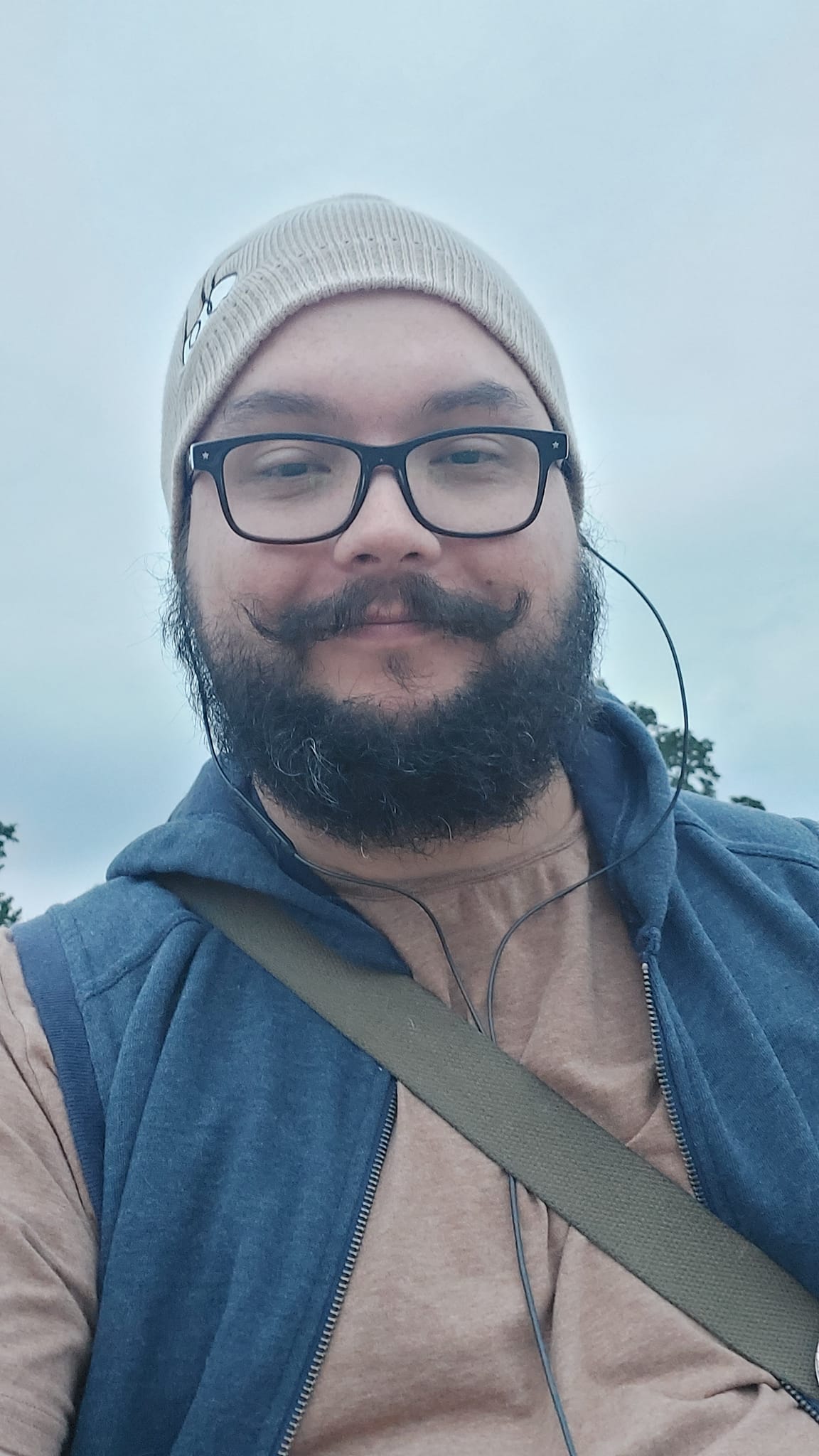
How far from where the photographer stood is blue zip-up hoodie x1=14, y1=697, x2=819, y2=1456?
57.1 inches

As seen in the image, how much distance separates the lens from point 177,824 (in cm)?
206

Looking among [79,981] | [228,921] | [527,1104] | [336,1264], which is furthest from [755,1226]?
[79,981]

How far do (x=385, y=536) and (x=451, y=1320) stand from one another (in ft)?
4.42

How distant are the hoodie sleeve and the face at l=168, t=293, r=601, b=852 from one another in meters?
0.72

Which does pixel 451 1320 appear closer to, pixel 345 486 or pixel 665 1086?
pixel 665 1086

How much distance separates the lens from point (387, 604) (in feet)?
6.10

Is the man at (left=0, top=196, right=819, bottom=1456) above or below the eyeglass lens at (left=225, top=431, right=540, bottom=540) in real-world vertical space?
below

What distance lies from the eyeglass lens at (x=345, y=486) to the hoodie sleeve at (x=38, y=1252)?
1069 millimetres

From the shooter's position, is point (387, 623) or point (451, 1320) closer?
point (451, 1320)

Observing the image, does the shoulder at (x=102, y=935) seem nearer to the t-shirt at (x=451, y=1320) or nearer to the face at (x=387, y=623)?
the t-shirt at (x=451, y=1320)

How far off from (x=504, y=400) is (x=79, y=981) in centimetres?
148

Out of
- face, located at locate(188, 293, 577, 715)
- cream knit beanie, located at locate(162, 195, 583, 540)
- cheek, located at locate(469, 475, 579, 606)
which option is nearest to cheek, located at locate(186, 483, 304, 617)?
face, located at locate(188, 293, 577, 715)

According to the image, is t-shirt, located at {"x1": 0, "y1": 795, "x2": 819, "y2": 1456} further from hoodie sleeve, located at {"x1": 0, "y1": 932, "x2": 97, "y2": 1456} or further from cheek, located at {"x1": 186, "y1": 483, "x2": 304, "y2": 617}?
cheek, located at {"x1": 186, "y1": 483, "x2": 304, "y2": 617}

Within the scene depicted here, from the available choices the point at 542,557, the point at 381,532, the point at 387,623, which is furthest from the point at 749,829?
the point at 381,532
